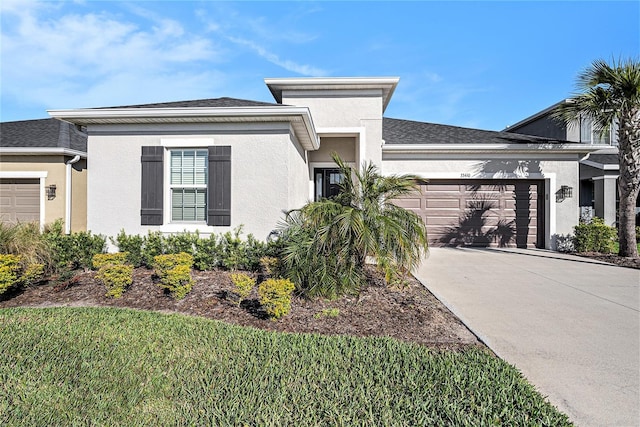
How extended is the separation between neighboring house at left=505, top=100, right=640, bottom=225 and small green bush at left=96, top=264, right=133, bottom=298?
13992 millimetres

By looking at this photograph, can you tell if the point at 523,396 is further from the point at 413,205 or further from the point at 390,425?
the point at 413,205

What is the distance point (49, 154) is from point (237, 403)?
37.3 ft

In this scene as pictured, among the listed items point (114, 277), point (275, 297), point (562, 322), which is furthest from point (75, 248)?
Result: point (562, 322)

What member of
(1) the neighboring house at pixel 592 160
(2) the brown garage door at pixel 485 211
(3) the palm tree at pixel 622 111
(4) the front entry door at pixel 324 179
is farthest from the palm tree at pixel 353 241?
(1) the neighboring house at pixel 592 160

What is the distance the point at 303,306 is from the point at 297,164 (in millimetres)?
4107

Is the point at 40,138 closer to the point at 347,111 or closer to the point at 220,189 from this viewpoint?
the point at 220,189

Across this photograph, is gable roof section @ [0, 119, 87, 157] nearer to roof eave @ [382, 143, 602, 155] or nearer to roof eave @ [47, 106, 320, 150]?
roof eave @ [47, 106, 320, 150]

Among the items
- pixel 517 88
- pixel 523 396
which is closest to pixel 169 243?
pixel 523 396

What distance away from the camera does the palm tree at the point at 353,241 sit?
503cm

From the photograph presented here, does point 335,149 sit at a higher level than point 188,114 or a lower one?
higher

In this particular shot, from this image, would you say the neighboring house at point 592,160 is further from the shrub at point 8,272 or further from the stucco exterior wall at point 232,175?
the shrub at point 8,272

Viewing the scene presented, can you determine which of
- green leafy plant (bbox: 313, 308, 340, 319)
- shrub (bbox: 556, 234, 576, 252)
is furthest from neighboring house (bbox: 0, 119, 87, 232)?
shrub (bbox: 556, 234, 576, 252)

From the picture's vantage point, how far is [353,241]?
5086mm

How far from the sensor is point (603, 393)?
114 inches
